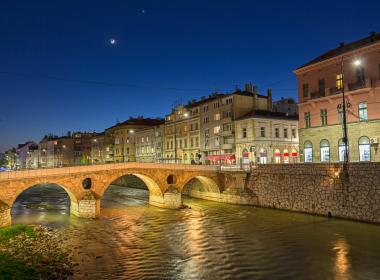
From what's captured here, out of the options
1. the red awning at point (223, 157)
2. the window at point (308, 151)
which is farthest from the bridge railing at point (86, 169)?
the window at point (308, 151)

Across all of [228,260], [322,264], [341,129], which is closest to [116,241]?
[228,260]

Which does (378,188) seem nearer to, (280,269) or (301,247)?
(301,247)

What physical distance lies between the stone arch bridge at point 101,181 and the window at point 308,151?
881 centimetres

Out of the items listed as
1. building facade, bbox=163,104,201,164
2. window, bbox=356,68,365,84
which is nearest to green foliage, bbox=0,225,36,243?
window, bbox=356,68,365,84

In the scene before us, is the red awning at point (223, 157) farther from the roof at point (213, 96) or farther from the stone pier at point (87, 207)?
the stone pier at point (87, 207)

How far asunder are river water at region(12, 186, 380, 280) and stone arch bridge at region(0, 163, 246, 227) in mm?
2525

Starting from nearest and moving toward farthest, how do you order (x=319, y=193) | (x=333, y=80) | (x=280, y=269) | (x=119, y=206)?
(x=280, y=269), (x=319, y=193), (x=333, y=80), (x=119, y=206)

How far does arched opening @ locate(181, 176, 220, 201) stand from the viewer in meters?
45.0

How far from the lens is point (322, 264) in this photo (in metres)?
18.9

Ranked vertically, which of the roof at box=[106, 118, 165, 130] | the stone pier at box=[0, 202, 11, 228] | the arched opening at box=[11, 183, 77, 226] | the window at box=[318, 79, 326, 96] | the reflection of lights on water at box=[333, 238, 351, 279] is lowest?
the reflection of lights on water at box=[333, 238, 351, 279]

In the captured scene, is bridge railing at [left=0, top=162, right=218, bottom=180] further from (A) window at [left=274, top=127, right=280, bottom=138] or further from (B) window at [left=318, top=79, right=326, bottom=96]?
(B) window at [left=318, top=79, right=326, bottom=96]

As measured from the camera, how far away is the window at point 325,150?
127ft

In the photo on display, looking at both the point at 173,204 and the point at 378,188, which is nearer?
the point at 378,188

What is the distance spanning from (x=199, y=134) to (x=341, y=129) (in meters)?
31.1
